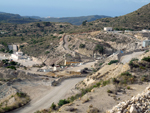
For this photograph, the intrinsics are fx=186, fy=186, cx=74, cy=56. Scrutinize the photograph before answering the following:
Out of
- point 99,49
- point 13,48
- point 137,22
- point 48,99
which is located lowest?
point 13,48

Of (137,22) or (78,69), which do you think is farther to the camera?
(137,22)

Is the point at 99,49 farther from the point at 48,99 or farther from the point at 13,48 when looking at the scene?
the point at 48,99

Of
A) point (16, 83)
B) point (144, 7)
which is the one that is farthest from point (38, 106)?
point (144, 7)

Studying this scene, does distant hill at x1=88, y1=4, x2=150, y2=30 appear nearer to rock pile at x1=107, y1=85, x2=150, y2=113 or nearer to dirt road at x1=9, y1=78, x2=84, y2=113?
dirt road at x1=9, y1=78, x2=84, y2=113

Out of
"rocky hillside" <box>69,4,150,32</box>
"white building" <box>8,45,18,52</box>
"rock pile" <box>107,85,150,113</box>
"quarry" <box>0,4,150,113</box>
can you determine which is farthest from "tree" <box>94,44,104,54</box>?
"rock pile" <box>107,85,150,113</box>

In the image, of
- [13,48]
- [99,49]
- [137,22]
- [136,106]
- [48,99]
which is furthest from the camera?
[13,48]

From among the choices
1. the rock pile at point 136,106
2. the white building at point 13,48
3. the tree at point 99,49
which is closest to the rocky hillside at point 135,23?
the tree at point 99,49

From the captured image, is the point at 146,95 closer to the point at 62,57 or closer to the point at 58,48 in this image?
the point at 62,57

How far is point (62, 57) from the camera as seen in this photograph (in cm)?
3606

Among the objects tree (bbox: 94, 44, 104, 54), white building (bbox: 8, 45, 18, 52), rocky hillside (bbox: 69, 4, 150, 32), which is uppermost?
rocky hillside (bbox: 69, 4, 150, 32)

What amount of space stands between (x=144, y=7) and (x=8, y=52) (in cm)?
3956

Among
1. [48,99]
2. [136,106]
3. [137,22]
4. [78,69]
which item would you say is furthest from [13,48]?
[136,106]

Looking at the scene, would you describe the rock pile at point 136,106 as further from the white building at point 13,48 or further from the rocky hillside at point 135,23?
the white building at point 13,48

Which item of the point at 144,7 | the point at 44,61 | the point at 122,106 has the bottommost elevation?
the point at 44,61
